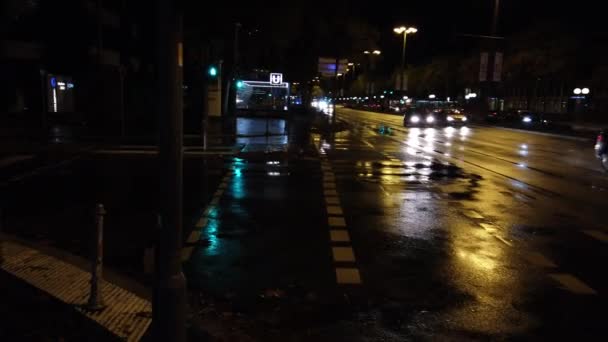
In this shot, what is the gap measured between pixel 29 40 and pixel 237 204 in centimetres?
2604

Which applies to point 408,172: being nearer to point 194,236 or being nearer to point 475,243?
point 475,243

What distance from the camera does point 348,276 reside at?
6750 mm

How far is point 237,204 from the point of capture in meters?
11.0

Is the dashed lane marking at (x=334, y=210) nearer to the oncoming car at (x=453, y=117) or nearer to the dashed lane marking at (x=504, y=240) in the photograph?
the dashed lane marking at (x=504, y=240)

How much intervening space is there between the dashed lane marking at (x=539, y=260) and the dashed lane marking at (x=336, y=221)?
2.89 meters

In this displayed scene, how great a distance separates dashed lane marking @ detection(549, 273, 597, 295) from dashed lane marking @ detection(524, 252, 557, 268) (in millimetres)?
371

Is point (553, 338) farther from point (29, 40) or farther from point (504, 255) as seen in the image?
point (29, 40)

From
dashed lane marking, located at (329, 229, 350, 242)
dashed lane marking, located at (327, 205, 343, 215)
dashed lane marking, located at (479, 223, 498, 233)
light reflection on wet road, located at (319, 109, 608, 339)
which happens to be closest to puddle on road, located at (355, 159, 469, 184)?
light reflection on wet road, located at (319, 109, 608, 339)

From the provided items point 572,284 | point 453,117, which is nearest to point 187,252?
point 572,284

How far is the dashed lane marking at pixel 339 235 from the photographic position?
8.46 m

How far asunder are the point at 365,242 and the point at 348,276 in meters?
1.62

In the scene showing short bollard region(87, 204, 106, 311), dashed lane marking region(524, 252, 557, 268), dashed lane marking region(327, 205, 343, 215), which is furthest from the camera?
dashed lane marking region(327, 205, 343, 215)

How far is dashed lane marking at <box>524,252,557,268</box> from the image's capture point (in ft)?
24.0

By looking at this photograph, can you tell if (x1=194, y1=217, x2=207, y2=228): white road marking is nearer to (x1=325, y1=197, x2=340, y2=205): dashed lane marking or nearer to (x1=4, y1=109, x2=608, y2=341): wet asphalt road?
(x1=4, y1=109, x2=608, y2=341): wet asphalt road
